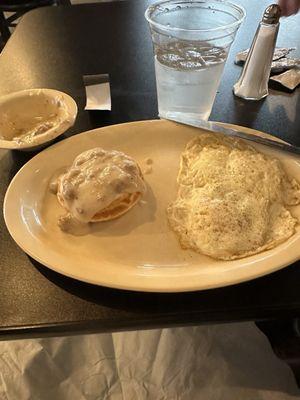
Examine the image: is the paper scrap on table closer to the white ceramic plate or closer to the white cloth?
the white ceramic plate

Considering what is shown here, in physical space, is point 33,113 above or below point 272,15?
below

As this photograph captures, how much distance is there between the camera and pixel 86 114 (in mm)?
957

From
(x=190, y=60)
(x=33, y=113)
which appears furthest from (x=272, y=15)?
(x=33, y=113)

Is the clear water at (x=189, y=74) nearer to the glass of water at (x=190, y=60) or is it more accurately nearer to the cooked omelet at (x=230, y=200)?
the glass of water at (x=190, y=60)

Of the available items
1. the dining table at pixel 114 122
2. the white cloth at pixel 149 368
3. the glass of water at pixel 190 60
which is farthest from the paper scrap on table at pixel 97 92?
the white cloth at pixel 149 368

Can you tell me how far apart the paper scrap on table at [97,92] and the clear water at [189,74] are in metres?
0.15

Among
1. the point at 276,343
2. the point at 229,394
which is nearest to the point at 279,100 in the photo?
the point at 276,343

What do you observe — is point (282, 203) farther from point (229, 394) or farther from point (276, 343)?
point (229, 394)

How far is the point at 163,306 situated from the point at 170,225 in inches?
6.1

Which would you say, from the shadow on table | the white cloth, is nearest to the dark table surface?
the shadow on table

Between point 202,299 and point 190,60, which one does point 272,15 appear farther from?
point 202,299

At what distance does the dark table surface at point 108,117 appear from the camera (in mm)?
566

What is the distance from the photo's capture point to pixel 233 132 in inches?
31.9

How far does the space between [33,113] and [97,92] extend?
0.18 metres
